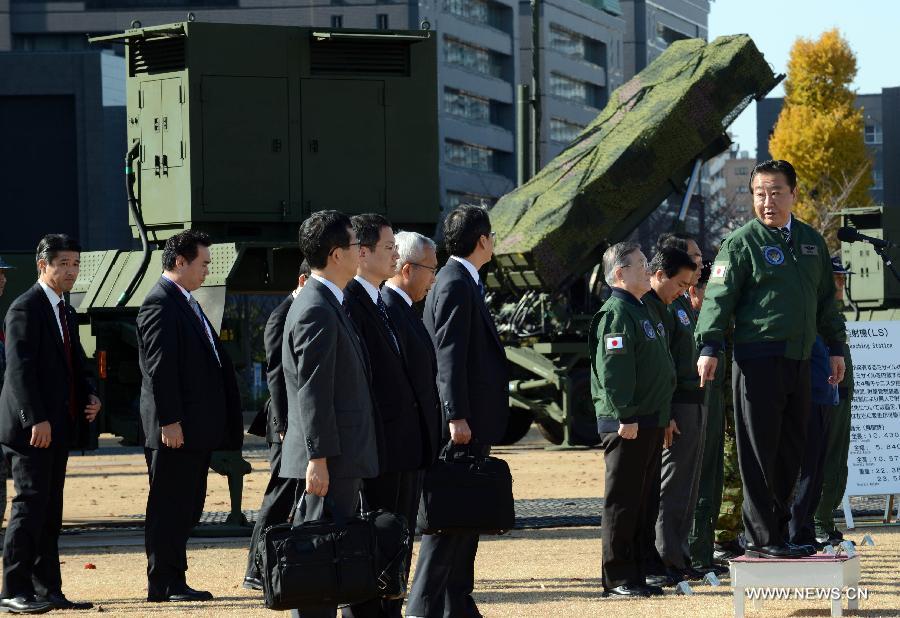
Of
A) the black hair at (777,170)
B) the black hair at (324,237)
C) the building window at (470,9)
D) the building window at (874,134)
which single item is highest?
the building window at (470,9)

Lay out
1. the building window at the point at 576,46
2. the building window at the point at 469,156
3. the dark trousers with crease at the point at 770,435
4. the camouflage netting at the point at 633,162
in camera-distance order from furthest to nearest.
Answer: the building window at the point at 576,46 < the building window at the point at 469,156 < the camouflage netting at the point at 633,162 < the dark trousers with crease at the point at 770,435

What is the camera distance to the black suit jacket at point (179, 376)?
9.23 m

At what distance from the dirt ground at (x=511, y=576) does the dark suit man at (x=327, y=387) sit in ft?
6.80

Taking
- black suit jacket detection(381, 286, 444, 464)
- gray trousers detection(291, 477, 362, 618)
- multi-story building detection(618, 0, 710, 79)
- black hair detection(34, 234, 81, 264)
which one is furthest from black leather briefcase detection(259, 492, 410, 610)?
multi-story building detection(618, 0, 710, 79)

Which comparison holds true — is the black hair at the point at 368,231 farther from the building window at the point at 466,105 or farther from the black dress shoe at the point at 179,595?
the building window at the point at 466,105

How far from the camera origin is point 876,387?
42.3 feet

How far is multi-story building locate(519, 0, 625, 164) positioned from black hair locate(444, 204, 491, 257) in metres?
70.3

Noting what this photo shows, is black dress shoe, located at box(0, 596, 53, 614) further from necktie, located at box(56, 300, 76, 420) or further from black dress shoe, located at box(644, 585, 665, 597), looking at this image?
black dress shoe, located at box(644, 585, 665, 597)

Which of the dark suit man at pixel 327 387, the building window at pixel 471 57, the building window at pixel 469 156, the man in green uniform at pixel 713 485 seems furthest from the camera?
the building window at pixel 471 57

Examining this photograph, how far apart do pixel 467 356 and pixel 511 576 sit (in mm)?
2404

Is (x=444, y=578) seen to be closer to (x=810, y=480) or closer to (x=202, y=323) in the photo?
(x=202, y=323)

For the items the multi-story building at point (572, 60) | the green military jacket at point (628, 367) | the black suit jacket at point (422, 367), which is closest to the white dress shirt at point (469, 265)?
the black suit jacket at point (422, 367)

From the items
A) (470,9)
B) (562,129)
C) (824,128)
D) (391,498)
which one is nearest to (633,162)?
(391,498)

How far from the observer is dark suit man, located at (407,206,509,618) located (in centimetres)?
787
